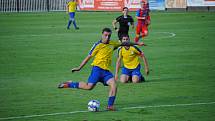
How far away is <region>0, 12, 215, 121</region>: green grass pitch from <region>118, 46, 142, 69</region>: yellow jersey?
2.66 feet

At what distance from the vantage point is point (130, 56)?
2081 cm

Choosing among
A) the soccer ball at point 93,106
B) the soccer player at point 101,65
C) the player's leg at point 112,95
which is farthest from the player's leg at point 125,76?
the soccer ball at point 93,106

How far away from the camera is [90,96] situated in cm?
1816

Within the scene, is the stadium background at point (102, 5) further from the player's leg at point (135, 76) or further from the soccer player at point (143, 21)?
the player's leg at point (135, 76)

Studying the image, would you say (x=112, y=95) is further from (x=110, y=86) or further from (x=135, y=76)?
(x=135, y=76)

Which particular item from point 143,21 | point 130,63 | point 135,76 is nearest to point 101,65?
point 135,76

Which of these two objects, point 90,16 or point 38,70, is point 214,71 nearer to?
point 38,70

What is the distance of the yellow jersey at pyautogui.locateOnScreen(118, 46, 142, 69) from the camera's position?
20.8 m

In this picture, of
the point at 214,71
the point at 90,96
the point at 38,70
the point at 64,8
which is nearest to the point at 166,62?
the point at 214,71

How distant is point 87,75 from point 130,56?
2226 millimetres

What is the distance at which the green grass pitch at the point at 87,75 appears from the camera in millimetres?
15656

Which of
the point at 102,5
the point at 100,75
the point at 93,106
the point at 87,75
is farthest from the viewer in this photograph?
the point at 102,5

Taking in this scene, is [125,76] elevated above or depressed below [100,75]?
below

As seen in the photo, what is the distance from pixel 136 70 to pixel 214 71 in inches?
142
